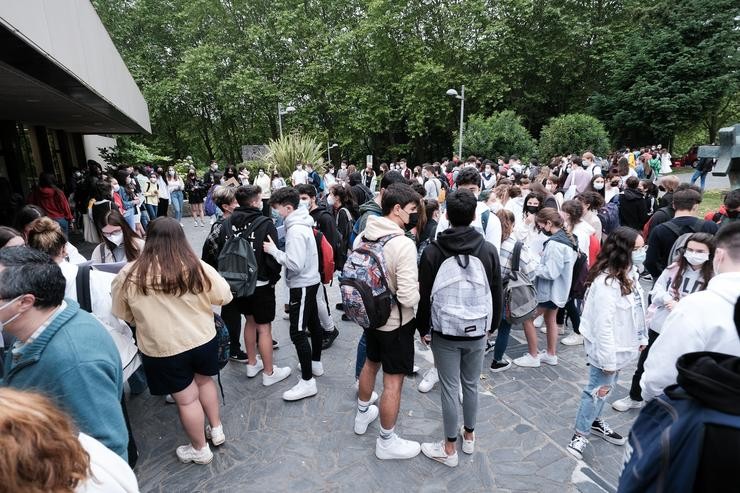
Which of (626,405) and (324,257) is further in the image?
(324,257)

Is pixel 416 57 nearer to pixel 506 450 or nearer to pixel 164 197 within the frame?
pixel 164 197

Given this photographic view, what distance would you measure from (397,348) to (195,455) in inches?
71.5

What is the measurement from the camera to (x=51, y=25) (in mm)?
4496

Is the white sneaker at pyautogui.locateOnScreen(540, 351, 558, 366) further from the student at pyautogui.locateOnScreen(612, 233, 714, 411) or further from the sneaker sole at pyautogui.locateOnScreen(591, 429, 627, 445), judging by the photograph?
the sneaker sole at pyautogui.locateOnScreen(591, 429, 627, 445)

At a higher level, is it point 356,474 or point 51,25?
point 51,25

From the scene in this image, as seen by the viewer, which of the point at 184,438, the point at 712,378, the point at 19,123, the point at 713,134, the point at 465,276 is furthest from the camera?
the point at 713,134

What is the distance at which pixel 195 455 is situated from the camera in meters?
3.29

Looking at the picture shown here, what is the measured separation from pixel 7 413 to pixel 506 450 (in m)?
3.34

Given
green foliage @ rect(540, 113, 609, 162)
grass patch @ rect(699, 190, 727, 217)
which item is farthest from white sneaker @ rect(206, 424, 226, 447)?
green foliage @ rect(540, 113, 609, 162)

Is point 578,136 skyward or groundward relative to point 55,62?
groundward

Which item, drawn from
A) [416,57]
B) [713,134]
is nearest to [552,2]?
[416,57]

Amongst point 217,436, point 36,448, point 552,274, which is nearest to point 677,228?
point 552,274

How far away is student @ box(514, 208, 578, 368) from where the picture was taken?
4.25m

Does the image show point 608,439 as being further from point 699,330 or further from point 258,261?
point 258,261
